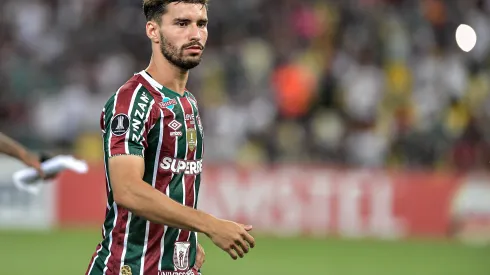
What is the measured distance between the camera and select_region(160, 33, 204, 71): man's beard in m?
4.74

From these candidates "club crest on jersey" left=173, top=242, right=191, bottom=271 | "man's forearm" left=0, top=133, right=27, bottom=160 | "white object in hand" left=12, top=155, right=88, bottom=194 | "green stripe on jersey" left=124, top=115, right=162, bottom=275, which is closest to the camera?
"green stripe on jersey" left=124, top=115, right=162, bottom=275

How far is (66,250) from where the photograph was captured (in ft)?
43.3

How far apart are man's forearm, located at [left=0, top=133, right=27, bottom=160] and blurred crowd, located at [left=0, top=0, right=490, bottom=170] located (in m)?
8.96

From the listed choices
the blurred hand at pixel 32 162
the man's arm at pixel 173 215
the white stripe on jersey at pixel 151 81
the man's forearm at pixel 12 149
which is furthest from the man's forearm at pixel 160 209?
the man's forearm at pixel 12 149

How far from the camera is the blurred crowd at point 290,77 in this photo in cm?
1570

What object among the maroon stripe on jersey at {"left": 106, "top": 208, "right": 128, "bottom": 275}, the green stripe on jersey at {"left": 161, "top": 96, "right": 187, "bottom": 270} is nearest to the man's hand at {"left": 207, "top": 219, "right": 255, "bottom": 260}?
the green stripe on jersey at {"left": 161, "top": 96, "right": 187, "bottom": 270}

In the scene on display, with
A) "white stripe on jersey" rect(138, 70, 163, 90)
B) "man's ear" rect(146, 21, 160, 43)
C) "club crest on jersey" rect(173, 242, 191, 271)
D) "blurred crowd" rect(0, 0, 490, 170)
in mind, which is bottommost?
"club crest on jersey" rect(173, 242, 191, 271)

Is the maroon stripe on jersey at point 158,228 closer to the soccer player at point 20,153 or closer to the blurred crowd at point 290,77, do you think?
the soccer player at point 20,153

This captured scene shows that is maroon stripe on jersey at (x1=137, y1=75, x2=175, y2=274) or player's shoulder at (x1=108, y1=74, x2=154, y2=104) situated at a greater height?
player's shoulder at (x1=108, y1=74, x2=154, y2=104)

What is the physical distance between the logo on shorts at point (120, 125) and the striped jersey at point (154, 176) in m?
0.02

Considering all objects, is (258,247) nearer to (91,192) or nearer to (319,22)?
(91,192)

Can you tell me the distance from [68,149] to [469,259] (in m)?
6.57

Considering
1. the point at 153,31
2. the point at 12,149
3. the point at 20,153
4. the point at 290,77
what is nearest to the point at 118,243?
the point at 153,31

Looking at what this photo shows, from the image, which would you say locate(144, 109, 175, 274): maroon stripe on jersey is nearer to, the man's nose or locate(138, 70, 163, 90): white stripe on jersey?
locate(138, 70, 163, 90): white stripe on jersey
